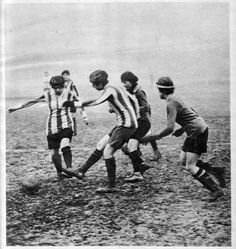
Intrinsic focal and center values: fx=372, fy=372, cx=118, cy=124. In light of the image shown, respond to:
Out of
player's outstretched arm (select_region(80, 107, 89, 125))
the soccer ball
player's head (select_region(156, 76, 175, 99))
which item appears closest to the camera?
player's head (select_region(156, 76, 175, 99))

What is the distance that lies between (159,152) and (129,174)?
368 mm

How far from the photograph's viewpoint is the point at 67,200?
3395 millimetres

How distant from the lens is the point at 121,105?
337cm

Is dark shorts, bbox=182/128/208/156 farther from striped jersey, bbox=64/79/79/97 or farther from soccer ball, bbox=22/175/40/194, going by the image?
soccer ball, bbox=22/175/40/194

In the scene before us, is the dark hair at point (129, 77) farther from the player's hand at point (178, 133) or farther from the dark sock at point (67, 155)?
the dark sock at point (67, 155)

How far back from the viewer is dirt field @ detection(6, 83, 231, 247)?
3230mm

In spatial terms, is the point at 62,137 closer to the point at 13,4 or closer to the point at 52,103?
the point at 52,103

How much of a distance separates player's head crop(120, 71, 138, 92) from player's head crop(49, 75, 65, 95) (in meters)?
0.57

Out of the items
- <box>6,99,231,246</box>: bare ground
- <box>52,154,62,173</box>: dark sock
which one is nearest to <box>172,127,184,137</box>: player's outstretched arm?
<box>6,99,231,246</box>: bare ground

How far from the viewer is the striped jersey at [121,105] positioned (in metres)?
3.34

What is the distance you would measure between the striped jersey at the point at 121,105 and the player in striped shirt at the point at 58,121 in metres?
0.37

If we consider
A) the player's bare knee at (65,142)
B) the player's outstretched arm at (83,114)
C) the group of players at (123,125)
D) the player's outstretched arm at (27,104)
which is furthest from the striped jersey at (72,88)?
the player's bare knee at (65,142)

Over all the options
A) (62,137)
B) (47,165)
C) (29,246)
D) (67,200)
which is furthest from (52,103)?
(29,246)

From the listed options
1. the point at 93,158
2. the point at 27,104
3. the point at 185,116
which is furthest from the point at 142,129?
the point at 27,104
